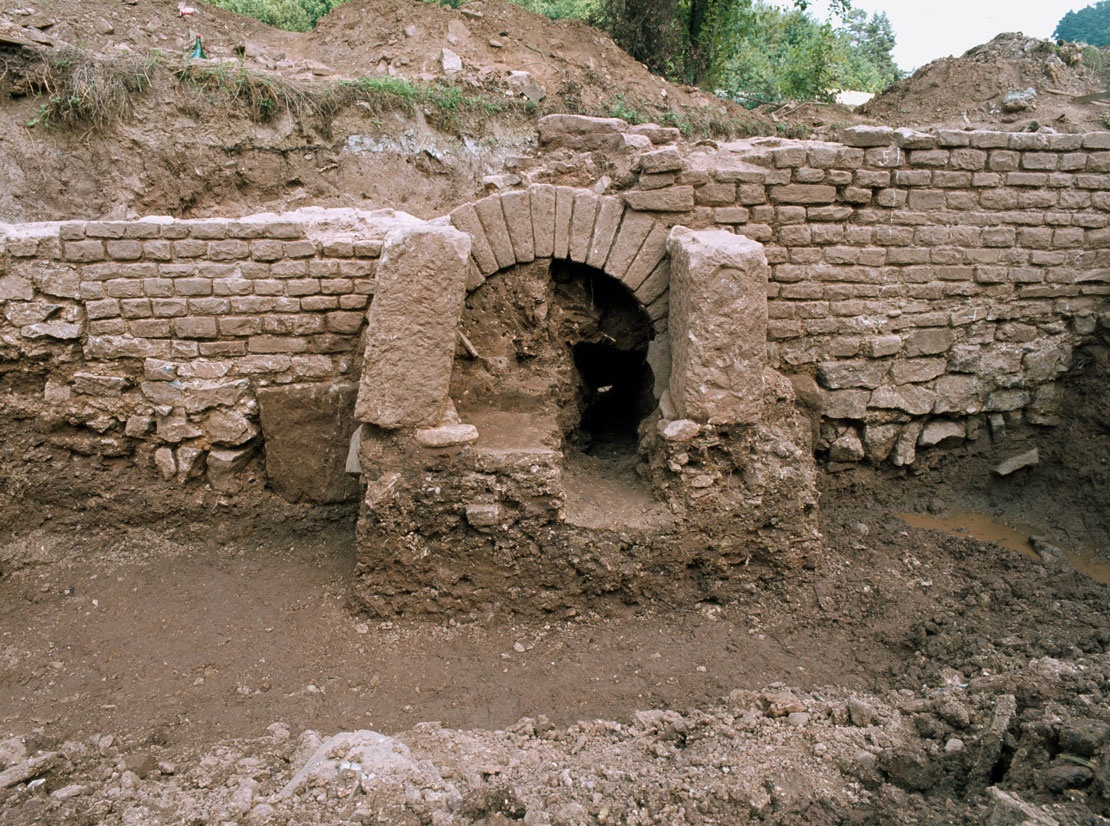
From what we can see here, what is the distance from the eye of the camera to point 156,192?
6781 mm

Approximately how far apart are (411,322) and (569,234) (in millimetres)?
959

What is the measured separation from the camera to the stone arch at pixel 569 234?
372cm

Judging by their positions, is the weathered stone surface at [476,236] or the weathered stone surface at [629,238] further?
the weathered stone surface at [629,238]

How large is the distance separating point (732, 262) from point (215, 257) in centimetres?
260

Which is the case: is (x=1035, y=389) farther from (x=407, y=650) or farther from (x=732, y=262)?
(x=407, y=650)

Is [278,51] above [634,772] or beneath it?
above

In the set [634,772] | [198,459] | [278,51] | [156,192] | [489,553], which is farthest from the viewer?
[278,51]

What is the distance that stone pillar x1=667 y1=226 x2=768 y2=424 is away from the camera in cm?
346

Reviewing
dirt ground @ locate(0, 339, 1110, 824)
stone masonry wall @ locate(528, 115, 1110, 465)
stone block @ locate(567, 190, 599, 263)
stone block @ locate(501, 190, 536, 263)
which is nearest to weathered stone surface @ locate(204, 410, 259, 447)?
dirt ground @ locate(0, 339, 1110, 824)

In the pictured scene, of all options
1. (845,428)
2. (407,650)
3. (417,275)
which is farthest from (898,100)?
(407,650)

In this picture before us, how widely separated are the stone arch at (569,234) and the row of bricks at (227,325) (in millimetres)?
782

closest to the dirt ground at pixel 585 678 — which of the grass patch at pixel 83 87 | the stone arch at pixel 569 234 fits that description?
the stone arch at pixel 569 234

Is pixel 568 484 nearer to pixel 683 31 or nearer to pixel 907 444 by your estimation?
pixel 907 444

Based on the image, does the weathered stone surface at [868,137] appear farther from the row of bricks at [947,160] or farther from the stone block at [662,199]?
the stone block at [662,199]
